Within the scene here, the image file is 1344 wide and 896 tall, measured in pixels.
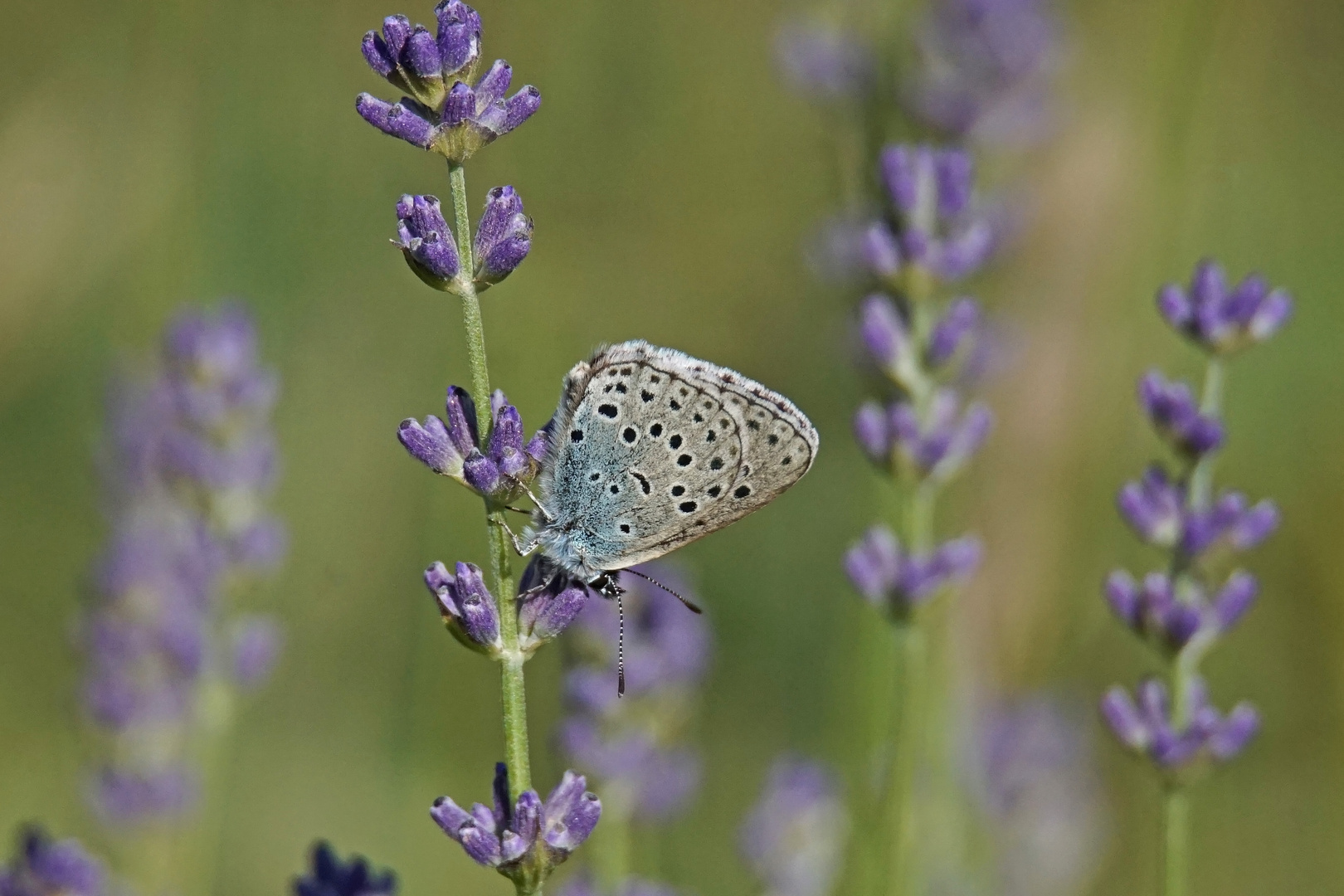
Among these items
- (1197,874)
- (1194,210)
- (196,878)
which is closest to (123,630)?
(196,878)

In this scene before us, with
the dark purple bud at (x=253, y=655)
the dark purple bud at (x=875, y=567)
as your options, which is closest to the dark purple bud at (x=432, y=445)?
the dark purple bud at (x=875, y=567)

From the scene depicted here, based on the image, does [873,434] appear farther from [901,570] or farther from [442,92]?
[442,92]

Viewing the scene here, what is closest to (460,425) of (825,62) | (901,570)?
(901,570)

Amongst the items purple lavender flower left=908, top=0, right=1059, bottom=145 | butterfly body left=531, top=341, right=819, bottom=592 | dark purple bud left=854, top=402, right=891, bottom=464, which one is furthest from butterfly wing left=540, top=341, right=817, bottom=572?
purple lavender flower left=908, top=0, right=1059, bottom=145

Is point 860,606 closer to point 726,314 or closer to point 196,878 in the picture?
point 196,878

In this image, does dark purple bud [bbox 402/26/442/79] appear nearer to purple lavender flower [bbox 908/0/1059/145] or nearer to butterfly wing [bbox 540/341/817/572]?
butterfly wing [bbox 540/341/817/572]

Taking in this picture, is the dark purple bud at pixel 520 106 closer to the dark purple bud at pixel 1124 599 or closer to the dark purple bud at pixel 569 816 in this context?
the dark purple bud at pixel 569 816
